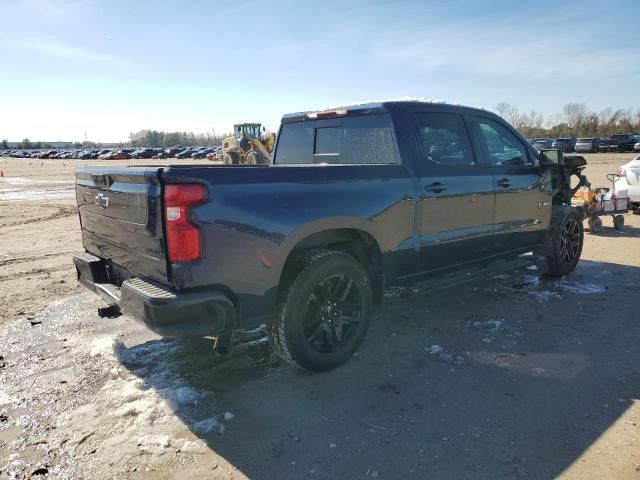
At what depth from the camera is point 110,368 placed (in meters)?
3.81

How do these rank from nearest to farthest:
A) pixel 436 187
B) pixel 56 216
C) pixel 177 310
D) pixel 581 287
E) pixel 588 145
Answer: pixel 177 310, pixel 436 187, pixel 581 287, pixel 56 216, pixel 588 145

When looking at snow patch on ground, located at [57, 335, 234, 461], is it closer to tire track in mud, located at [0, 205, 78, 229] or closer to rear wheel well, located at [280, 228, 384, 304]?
rear wheel well, located at [280, 228, 384, 304]

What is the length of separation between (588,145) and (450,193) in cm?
4721

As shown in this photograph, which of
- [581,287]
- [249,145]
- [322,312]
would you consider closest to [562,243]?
[581,287]

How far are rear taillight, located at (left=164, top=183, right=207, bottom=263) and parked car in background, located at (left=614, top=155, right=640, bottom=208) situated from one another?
10.3 m

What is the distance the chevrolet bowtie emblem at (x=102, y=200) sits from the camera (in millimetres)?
3533

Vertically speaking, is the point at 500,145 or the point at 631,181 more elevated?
the point at 500,145

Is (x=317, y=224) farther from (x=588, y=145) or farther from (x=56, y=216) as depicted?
(x=588, y=145)

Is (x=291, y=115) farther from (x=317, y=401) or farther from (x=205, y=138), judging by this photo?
(x=205, y=138)

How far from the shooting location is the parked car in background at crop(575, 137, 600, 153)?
145ft

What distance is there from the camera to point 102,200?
3590 millimetres

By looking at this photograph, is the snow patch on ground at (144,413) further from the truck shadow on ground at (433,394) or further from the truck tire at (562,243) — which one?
the truck tire at (562,243)

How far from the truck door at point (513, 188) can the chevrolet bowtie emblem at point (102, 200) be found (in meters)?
3.52

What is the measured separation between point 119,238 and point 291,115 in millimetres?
2416
